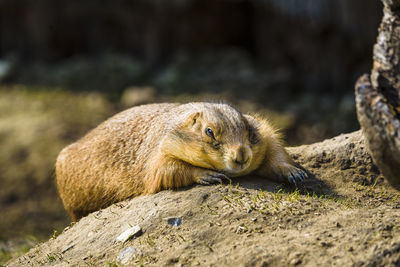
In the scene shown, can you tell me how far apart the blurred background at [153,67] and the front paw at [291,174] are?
5953mm

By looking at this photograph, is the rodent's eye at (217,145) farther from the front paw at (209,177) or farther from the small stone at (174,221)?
the small stone at (174,221)

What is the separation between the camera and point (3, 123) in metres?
13.9

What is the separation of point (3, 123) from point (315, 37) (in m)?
8.20

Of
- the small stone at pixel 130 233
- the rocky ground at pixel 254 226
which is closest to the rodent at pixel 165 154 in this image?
the rocky ground at pixel 254 226

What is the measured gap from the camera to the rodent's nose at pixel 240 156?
208 inches

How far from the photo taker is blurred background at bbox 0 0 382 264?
495 inches

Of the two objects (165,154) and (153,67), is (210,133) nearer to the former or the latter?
(165,154)

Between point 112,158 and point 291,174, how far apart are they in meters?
2.13

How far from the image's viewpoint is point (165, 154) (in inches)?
227

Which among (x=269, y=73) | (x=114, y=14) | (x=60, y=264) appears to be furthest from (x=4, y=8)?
(x=60, y=264)

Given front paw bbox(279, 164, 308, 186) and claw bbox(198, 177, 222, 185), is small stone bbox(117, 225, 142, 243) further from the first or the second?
front paw bbox(279, 164, 308, 186)

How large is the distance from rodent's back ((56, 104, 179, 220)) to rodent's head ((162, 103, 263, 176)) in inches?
18.5

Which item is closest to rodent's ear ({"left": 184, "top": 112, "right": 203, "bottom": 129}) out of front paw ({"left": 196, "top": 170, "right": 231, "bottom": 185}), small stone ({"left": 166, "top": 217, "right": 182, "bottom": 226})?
front paw ({"left": 196, "top": 170, "right": 231, "bottom": 185})

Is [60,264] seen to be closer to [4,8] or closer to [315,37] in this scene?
[315,37]
